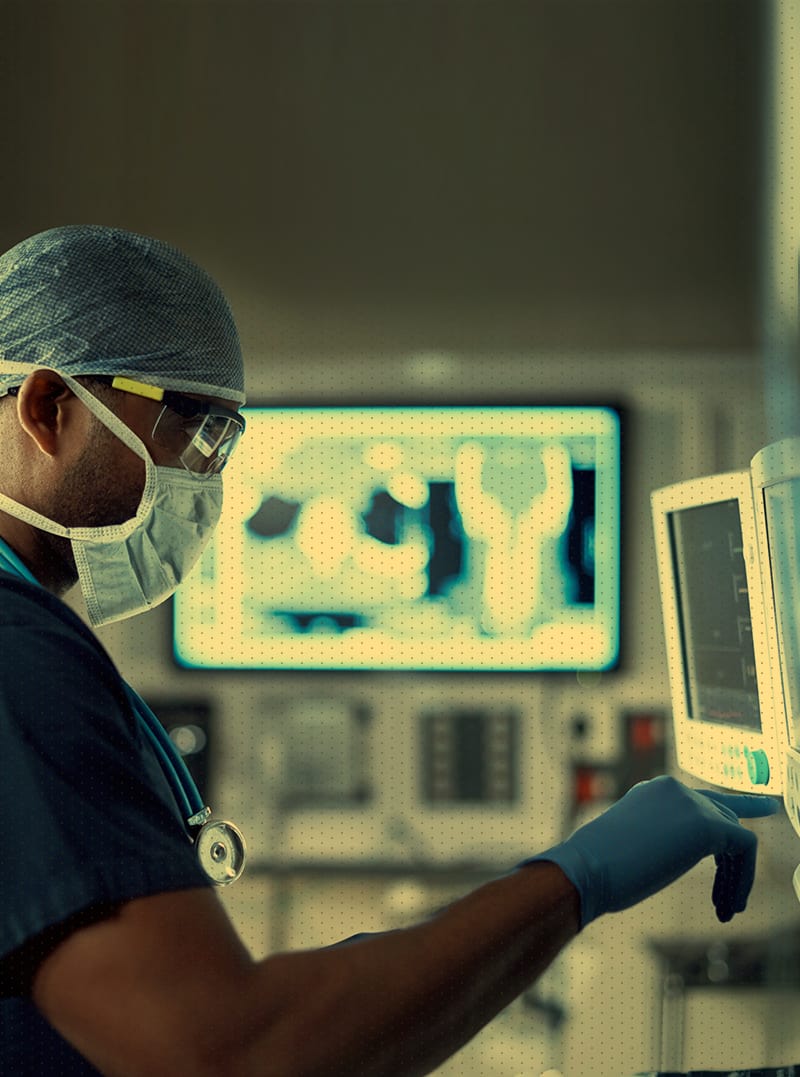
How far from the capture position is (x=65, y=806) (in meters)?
0.51

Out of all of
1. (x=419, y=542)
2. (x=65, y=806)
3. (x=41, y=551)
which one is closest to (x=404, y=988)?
(x=65, y=806)

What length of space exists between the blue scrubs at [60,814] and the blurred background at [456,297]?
1.62 metres

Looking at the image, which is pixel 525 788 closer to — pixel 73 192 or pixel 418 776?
pixel 418 776

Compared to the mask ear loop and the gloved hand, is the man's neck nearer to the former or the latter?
the mask ear loop

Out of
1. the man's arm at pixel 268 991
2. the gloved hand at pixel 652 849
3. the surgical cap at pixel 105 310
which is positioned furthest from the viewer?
the surgical cap at pixel 105 310

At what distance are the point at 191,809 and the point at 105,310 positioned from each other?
36 centimetres

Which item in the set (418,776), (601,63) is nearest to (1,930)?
(418,776)

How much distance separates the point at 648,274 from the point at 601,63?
432 millimetres

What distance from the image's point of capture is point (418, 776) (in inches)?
84.0

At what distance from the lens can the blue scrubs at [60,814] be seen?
0.50m

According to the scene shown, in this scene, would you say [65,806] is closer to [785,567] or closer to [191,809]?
[191,809]

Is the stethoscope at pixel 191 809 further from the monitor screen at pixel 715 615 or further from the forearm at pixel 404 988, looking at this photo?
the monitor screen at pixel 715 615

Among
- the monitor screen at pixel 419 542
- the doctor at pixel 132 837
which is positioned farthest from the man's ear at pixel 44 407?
the monitor screen at pixel 419 542

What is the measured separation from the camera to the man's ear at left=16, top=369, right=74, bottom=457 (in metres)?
0.70
